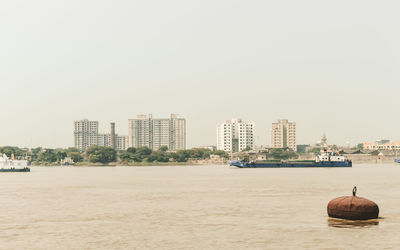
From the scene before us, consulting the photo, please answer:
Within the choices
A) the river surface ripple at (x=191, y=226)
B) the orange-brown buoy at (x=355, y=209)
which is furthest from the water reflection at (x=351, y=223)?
the orange-brown buoy at (x=355, y=209)

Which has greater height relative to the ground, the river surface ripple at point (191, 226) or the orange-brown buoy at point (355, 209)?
the orange-brown buoy at point (355, 209)

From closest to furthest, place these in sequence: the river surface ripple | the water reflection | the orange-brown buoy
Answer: the river surface ripple → the water reflection → the orange-brown buoy

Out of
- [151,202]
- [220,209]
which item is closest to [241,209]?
[220,209]

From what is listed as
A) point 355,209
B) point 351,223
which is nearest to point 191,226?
point 351,223

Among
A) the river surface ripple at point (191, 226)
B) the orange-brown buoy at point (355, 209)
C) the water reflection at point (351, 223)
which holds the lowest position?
the river surface ripple at point (191, 226)

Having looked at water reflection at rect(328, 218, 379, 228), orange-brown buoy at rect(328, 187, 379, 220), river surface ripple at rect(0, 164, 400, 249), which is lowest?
river surface ripple at rect(0, 164, 400, 249)

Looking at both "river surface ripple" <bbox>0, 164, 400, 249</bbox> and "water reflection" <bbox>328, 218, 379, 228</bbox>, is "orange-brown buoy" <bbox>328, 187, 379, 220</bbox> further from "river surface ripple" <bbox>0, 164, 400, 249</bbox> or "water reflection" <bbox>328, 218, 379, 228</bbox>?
"river surface ripple" <bbox>0, 164, 400, 249</bbox>

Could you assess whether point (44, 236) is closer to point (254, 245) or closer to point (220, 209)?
point (254, 245)

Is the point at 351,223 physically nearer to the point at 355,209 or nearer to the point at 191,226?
the point at 355,209

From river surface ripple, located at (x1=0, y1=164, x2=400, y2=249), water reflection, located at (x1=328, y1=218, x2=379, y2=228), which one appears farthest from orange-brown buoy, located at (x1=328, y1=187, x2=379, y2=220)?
river surface ripple, located at (x1=0, y1=164, x2=400, y2=249)

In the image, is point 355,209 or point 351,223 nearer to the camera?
point 351,223

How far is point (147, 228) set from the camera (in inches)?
1721

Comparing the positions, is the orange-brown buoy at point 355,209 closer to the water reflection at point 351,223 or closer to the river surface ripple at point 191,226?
the water reflection at point 351,223

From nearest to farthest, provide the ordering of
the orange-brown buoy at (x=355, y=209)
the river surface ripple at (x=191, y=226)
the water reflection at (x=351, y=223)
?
the river surface ripple at (x=191, y=226), the water reflection at (x=351, y=223), the orange-brown buoy at (x=355, y=209)
